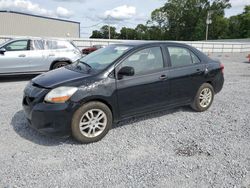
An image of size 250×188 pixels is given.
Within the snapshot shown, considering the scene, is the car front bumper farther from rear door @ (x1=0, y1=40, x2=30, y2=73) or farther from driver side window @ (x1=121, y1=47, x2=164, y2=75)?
rear door @ (x1=0, y1=40, x2=30, y2=73)

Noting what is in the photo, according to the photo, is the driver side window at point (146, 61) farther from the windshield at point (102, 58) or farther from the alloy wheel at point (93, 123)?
the alloy wheel at point (93, 123)

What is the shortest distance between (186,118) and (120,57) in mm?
1893

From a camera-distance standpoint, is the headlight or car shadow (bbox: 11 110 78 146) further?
car shadow (bbox: 11 110 78 146)

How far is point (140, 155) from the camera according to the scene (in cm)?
317

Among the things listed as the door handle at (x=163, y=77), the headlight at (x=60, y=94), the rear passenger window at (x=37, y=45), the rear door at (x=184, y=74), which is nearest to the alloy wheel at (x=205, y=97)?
the rear door at (x=184, y=74)

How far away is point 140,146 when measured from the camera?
341 centimetres

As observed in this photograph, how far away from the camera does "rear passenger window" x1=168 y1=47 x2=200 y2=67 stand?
431 cm

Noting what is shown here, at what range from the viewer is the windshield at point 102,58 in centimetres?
379

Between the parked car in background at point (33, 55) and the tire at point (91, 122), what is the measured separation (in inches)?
211

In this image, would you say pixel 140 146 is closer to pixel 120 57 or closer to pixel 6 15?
pixel 120 57

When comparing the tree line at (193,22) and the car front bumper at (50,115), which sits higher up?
the tree line at (193,22)

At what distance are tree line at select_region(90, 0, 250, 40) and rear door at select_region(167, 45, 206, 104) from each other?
59.7m

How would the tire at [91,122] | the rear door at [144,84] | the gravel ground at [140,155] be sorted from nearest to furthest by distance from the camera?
1. the gravel ground at [140,155]
2. the tire at [91,122]
3. the rear door at [144,84]

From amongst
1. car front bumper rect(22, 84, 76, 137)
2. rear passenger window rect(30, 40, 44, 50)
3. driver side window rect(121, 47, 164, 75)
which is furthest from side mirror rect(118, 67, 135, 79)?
rear passenger window rect(30, 40, 44, 50)
